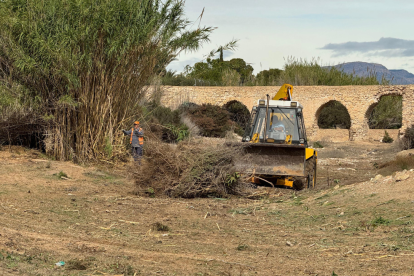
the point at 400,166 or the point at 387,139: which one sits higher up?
the point at 400,166

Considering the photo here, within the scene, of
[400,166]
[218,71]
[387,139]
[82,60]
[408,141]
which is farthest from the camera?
[218,71]

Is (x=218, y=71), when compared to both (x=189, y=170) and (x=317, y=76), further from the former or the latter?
(x=189, y=170)

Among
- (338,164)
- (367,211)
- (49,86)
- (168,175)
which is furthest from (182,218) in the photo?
(338,164)

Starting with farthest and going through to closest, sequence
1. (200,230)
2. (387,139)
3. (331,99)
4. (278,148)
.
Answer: (331,99) < (387,139) < (278,148) < (200,230)

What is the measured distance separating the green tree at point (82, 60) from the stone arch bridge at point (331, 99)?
62.0 ft

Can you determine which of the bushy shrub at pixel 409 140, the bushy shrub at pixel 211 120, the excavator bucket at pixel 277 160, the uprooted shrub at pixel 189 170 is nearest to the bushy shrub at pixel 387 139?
the bushy shrub at pixel 409 140

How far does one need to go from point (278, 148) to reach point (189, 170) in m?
2.01

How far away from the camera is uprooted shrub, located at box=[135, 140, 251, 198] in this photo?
9.49 metres

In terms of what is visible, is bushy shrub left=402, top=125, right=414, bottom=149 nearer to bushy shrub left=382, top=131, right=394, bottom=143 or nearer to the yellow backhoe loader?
bushy shrub left=382, top=131, right=394, bottom=143

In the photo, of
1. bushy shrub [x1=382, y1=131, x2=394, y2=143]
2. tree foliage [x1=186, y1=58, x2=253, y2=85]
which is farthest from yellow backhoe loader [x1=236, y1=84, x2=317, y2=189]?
tree foliage [x1=186, y1=58, x2=253, y2=85]

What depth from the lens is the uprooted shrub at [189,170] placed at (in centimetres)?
949

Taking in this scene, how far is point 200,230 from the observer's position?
714 centimetres

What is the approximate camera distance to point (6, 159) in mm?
13047

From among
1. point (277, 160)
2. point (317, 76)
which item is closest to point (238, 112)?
point (317, 76)
